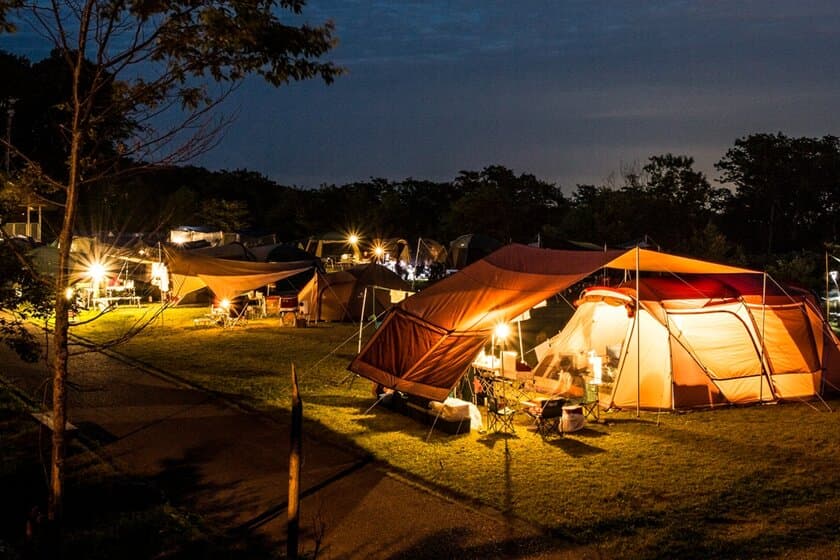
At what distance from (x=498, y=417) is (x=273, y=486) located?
3.48 meters

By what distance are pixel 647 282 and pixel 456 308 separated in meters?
3.08

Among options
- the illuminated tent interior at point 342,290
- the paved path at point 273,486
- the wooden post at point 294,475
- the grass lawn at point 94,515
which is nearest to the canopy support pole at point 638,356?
the paved path at point 273,486

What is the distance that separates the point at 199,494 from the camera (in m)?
7.04

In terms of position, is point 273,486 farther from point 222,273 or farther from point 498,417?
point 222,273

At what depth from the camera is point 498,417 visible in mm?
9688

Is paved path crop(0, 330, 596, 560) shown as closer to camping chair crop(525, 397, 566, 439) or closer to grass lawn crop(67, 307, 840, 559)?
grass lawn crop(67, 307, 840, 559)

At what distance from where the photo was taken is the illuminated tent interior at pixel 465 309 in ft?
32.0

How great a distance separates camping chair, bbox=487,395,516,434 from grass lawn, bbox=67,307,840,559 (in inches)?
7.7

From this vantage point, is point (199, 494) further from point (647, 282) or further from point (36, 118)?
point (36, 118)

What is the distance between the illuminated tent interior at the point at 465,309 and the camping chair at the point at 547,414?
103cm

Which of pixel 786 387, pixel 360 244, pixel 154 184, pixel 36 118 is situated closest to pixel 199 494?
pixel 786 387

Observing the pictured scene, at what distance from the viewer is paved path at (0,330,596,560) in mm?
5875

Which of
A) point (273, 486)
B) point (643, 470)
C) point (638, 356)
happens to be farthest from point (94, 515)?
point (638, 356)

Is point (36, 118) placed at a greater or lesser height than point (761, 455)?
greater
